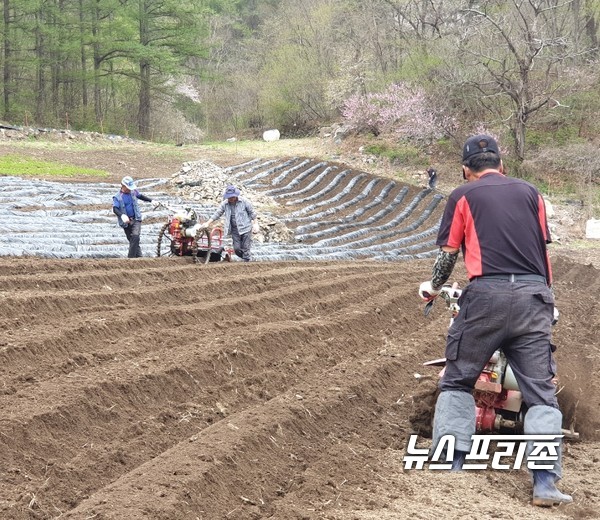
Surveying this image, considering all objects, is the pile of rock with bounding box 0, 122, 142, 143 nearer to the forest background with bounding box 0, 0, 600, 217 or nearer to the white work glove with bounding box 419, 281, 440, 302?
the forest background with bounding box 0, 0, 600, 217

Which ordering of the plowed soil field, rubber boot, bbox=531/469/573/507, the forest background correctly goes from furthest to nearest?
1. the forest background
2. the plowed soil field
3. rubber boot, bbox=531/469/573/507

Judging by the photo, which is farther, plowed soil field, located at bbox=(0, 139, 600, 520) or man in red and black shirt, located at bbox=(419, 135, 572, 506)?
man in red and black shirt, located at bbox=(419, 135, 572, 506)

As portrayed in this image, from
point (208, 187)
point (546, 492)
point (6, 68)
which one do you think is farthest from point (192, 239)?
point (6, 68)

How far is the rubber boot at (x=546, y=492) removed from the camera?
410 centimetres

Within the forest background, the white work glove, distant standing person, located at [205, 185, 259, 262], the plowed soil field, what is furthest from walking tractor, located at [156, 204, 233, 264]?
the forest background

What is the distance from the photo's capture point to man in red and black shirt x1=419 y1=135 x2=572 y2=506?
4.37 metres

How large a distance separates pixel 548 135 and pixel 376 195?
9774 millimetres

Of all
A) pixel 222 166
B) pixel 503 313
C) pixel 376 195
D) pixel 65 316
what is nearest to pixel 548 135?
pixel 376 195

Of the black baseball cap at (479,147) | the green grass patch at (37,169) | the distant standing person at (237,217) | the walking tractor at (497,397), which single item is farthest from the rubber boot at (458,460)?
the green grass patch at (37,169)

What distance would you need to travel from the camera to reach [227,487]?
4.45 m

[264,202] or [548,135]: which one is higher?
[548,135]

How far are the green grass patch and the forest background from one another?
1209 cm

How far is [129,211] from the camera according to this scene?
13.3 metres

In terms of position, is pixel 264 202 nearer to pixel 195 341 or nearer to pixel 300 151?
pixel 300 151
